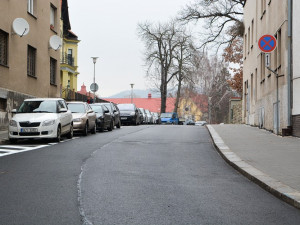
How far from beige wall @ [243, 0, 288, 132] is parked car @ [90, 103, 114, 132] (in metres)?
7.80

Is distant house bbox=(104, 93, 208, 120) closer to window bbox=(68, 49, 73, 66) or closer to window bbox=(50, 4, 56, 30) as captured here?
window bbox=(68, 49, 73, 66)

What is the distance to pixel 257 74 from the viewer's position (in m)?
25.8

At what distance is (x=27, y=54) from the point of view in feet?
79.8

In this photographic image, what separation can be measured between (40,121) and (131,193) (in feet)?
32.4

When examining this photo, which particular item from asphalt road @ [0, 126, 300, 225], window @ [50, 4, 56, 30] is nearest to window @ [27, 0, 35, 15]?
window @ [50, 4, 56, 30]

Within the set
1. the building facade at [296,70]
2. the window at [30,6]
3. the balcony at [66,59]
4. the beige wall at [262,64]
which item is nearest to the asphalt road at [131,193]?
the building facade at [296,70]

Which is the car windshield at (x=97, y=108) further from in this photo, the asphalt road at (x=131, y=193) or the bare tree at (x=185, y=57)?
the bare tree at (x=185, y=57)

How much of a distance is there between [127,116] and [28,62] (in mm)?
11863

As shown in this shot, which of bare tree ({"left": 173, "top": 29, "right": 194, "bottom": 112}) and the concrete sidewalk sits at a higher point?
bare tree ({"left": 173, "top": 29, "right": 194, "bottom": 112})

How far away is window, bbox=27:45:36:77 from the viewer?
24706mm

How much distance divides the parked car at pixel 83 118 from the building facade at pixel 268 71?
7845 mm

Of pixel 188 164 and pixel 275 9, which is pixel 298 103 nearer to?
pixel 275 9

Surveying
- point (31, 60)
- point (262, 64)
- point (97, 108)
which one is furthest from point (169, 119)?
point (262, 64)

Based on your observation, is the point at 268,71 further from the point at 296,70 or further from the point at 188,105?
the point at 188,105
